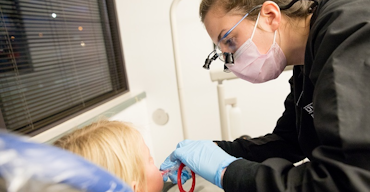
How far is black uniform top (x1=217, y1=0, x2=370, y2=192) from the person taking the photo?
1.75 ft

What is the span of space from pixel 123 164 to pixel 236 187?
1.09 ft

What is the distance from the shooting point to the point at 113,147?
753 millimetres

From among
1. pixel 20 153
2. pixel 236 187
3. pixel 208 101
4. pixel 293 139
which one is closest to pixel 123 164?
pixel 236 187

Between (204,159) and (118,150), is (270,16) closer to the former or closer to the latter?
(204,159)

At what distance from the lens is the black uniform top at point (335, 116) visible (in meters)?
0.53

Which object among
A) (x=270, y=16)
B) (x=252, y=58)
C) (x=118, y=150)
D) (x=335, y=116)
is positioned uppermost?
(x=270, y=16)

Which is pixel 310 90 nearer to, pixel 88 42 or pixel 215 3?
pixel 215 3

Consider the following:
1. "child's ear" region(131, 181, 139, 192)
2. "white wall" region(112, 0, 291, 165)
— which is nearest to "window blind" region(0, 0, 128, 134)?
"white wall" region(112, 0, 291, 165)

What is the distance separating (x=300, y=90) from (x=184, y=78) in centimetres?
132

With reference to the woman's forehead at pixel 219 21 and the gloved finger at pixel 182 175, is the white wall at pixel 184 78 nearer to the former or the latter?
the gloved finger at pixel 182 175

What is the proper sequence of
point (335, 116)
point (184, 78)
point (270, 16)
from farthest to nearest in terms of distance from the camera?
1. point (184, 78)
2. point (270, 16)
3. point (335, 116)

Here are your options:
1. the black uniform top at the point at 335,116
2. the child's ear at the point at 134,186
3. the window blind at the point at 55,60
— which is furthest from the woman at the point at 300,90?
the window blind at the point at 55,60

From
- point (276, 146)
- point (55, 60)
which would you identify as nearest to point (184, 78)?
point (55, 60)

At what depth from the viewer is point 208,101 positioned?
227 cm
